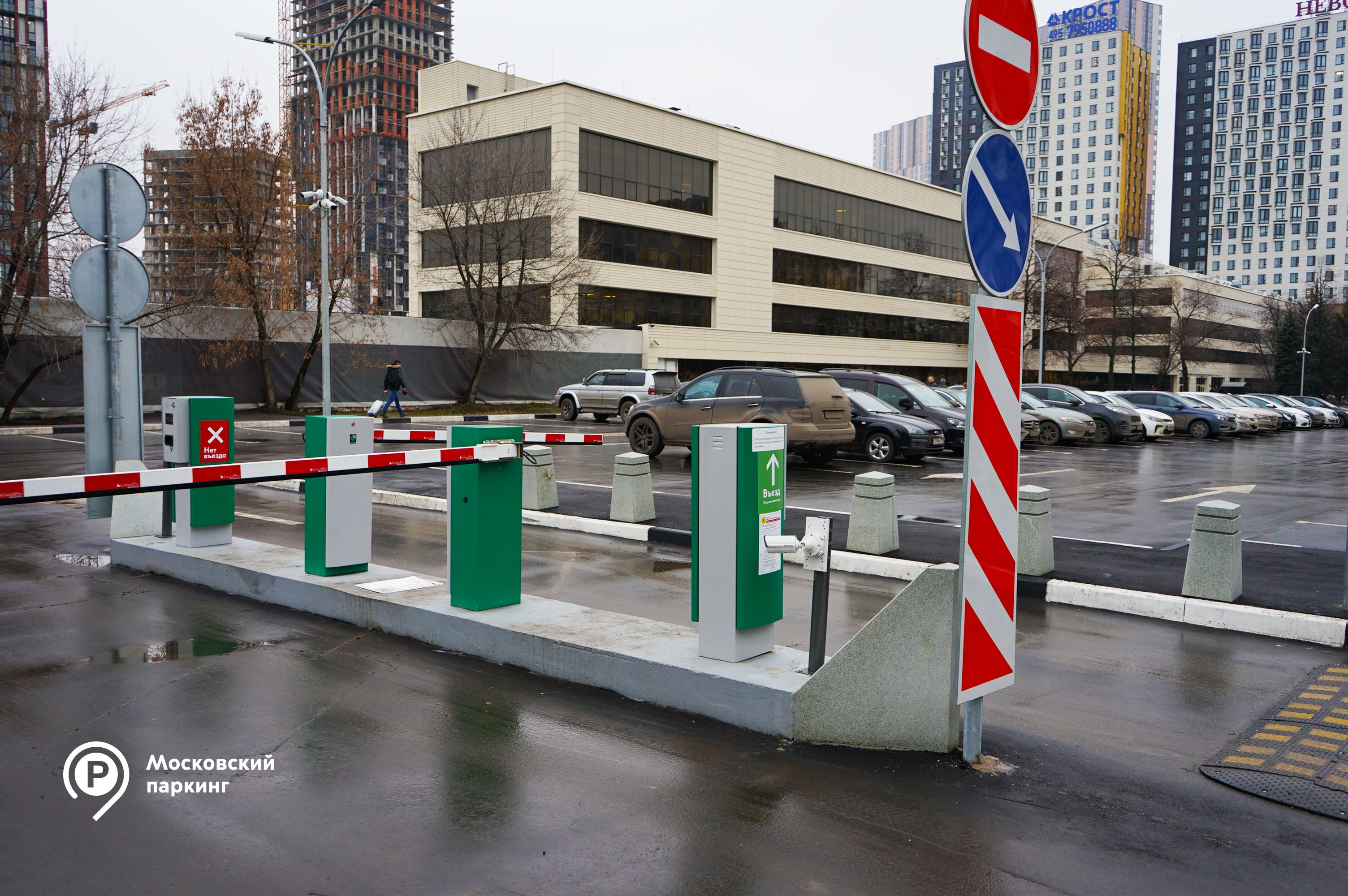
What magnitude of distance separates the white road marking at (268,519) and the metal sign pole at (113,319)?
2642 millimetres

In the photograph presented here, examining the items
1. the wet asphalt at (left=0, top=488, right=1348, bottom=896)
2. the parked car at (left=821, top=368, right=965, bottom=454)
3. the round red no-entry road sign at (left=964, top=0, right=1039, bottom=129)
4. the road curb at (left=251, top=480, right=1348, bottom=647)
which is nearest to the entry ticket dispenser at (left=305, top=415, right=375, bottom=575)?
the wet asphalt at (left=0, top=488, right=1348, bottom=896)

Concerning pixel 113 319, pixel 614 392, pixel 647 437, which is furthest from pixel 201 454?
pixel 614 392

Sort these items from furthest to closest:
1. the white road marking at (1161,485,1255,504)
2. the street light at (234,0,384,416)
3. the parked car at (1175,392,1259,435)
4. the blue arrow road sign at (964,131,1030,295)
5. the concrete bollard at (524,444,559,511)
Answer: the parked car at (1175,392,1259,435), the street light at (234,0,384,416), the white road marking at (1161,485,1255,504), the concrete bollard at (524,444,559,511), the blue arrow road sign at (964,131,1030,295)

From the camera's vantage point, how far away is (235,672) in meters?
5.82

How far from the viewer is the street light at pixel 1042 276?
43188mm

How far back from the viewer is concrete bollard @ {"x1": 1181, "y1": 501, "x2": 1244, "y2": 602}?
26.6 feet

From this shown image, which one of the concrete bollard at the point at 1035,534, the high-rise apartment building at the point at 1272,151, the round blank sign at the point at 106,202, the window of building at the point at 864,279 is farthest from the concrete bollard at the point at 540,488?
the high-rise apartment building at the point at 1272,151

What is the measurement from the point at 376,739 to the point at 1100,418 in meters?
28.6

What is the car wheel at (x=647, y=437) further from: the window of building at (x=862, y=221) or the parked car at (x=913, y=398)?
the window of building at (x=862, y=221)

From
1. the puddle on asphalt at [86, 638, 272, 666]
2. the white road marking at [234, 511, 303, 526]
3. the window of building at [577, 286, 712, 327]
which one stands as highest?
the window of building at [577, 286, 712, 327]

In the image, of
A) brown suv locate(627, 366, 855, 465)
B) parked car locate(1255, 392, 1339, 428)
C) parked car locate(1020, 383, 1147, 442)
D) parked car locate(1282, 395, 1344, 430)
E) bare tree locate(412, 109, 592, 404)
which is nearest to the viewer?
brown suv locate(627, 366, 855, 465)

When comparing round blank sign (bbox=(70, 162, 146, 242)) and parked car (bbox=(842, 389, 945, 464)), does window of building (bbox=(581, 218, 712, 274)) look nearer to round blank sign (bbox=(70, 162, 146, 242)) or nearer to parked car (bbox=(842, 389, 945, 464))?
parked car (bbox=(842, 389, 945, 464))

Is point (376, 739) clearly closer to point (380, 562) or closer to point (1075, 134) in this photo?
point (380, 562)

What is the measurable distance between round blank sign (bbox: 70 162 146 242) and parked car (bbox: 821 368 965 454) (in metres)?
14.9
